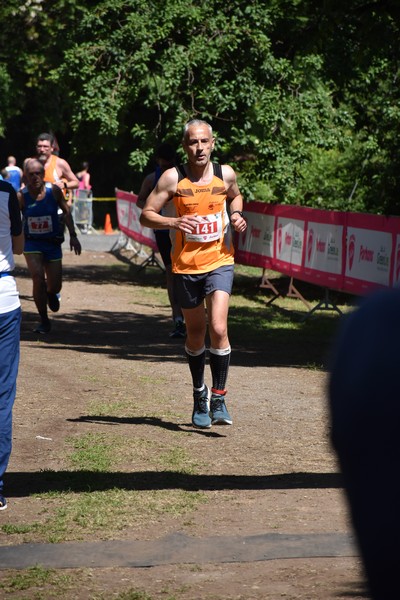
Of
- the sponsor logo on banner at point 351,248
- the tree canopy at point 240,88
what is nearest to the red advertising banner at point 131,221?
the tree canopy at point 240,88

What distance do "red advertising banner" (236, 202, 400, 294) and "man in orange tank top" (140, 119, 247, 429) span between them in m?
4.36

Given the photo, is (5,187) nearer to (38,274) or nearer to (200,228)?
(200,228)

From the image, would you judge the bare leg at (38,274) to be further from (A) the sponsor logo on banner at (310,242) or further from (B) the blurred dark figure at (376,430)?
(B) the blurred dark figure at (376,430)

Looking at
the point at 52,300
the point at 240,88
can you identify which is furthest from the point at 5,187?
the point at 240,88

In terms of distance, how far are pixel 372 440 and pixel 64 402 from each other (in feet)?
25.5

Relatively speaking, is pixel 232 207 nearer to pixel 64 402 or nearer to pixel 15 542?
pixel 64 402

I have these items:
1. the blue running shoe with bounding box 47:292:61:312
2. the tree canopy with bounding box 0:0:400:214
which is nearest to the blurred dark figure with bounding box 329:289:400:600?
the blue running shoe with bounding box 47:292:61:312

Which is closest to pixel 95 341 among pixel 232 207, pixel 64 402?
pixel 64 402

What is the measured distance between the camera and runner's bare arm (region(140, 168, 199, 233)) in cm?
782

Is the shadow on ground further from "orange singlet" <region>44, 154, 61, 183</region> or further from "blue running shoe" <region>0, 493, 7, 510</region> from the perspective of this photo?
"orange singlet" <region>44, 154, 61, 183</region>

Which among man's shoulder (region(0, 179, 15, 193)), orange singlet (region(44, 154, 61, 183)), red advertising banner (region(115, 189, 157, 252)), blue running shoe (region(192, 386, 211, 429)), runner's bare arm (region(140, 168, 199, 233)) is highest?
man's shoulder (region(0, 179, 15, 193))

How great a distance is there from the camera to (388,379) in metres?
1.50

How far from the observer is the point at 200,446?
757cm

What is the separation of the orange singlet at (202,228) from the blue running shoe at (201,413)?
2.91ft
